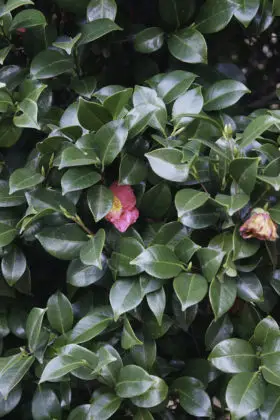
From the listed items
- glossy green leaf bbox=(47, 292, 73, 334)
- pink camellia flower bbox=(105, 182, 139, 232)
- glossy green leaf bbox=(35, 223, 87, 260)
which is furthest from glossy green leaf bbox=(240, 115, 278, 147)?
glossy green leaf bbox=(47, 292, 73, 334)

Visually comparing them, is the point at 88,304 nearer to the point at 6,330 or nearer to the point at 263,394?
the point at 6,330

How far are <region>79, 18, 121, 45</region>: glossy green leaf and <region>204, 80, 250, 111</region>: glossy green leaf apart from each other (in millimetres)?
230

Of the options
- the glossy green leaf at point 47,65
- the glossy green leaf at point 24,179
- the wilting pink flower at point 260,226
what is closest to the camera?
the wilting pink flower at point 260,226

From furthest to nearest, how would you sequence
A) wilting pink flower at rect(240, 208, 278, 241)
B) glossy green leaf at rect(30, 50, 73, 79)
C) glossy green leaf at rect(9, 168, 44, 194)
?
glossy green leaf at rect(30, 50, 73, 79) → glossy green leaf at rect(9, 168, 44, 194) → wilting pink flower at rect(240, 208, 278, 241)

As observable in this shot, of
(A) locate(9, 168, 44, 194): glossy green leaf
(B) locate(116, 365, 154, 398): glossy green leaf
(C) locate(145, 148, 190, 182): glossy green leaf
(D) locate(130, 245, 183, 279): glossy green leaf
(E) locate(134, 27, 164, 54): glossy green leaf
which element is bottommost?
(B) locate(116, 365, 154, 398): glossy green leaf

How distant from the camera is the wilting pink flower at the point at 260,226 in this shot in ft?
2.87

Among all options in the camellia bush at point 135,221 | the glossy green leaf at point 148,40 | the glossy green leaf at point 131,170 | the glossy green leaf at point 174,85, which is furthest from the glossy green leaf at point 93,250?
the glossy green leaf at point 148,40

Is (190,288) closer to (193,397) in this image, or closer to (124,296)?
(124,296)

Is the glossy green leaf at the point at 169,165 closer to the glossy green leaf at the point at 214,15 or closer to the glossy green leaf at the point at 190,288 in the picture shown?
the glossy green leaf at the point at 190,288

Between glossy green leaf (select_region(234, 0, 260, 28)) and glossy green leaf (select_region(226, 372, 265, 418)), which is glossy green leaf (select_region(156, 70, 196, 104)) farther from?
glossy green leaf (select_region(226, 372, 265, 418))

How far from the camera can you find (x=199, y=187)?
0.99 meters

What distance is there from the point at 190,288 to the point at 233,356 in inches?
6.1

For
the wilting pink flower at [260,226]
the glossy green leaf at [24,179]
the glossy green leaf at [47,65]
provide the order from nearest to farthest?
the wilting pink flower at [260,226] < the glossy green leaf at [24,179] < the glossy green leaf at [47,65]

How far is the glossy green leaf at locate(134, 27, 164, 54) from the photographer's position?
1147 mm
